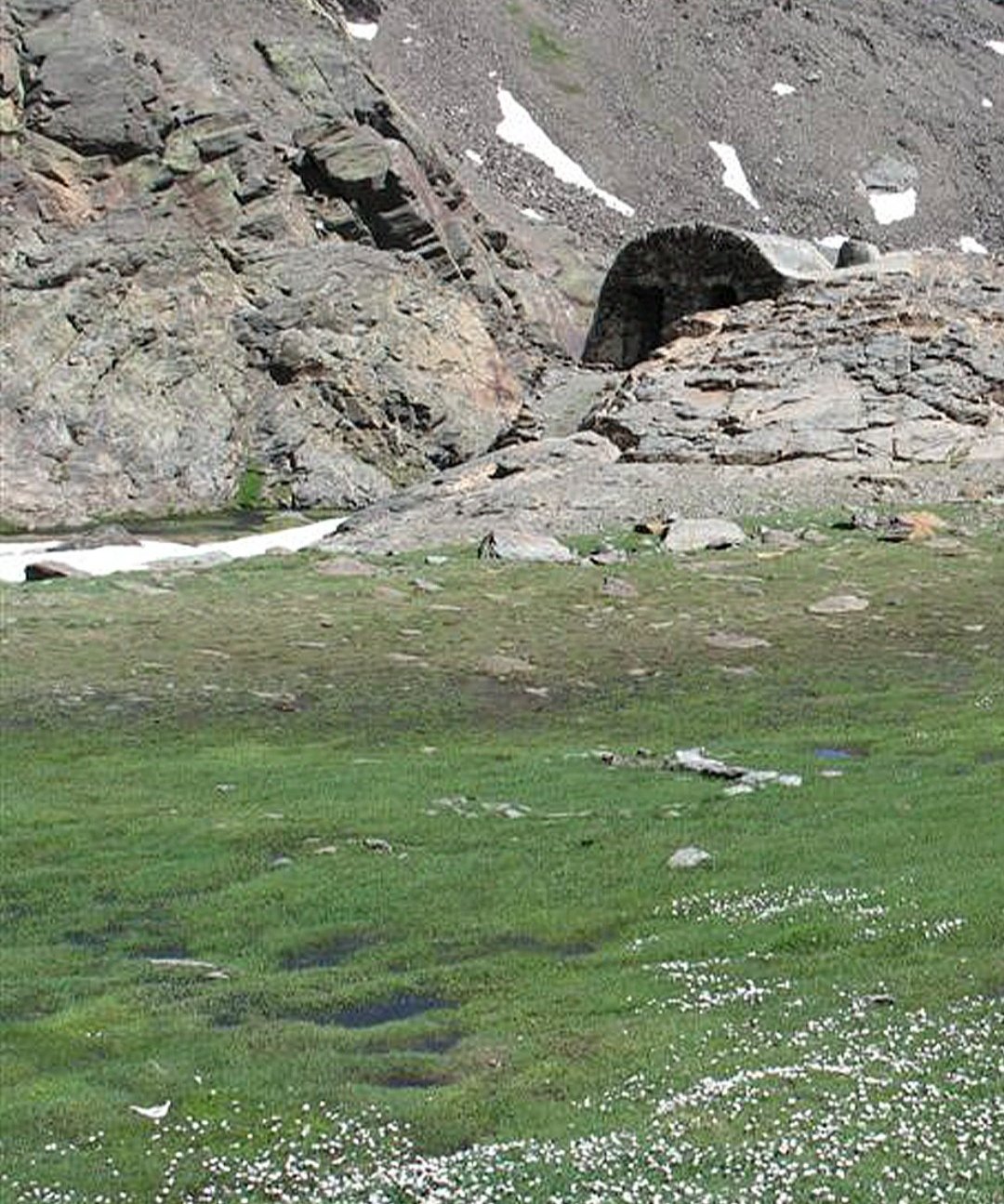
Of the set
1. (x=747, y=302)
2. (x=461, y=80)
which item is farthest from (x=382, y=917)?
(x=461, y=80)

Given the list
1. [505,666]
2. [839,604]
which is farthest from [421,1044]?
[839,604]

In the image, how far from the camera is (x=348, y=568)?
137 ft

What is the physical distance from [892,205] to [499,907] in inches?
7360

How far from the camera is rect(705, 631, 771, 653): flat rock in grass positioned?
108 feet

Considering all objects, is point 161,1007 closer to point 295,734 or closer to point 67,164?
point 295,734

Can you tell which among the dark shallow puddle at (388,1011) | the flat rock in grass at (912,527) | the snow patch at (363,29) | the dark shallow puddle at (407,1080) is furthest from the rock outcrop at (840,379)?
the snow patch at (363,29)

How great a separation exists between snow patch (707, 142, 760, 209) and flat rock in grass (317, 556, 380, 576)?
14950 cm

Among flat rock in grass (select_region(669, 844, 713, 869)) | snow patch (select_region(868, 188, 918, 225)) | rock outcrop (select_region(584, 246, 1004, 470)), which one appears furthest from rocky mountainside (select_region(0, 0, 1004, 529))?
snow patch (select_region(868, 188, 918, 225))

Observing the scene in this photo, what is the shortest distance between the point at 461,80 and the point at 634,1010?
178426mm

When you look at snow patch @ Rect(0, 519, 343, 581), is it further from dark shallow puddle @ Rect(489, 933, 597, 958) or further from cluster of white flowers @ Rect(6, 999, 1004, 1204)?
cluster of white flowers @ Rect(6, 999, 1004, 1204)

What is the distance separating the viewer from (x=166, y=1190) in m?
11.2

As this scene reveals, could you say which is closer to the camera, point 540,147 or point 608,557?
point 608,557

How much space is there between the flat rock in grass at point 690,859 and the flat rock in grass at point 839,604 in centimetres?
1734

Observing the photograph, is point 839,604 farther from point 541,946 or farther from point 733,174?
point 733,174
